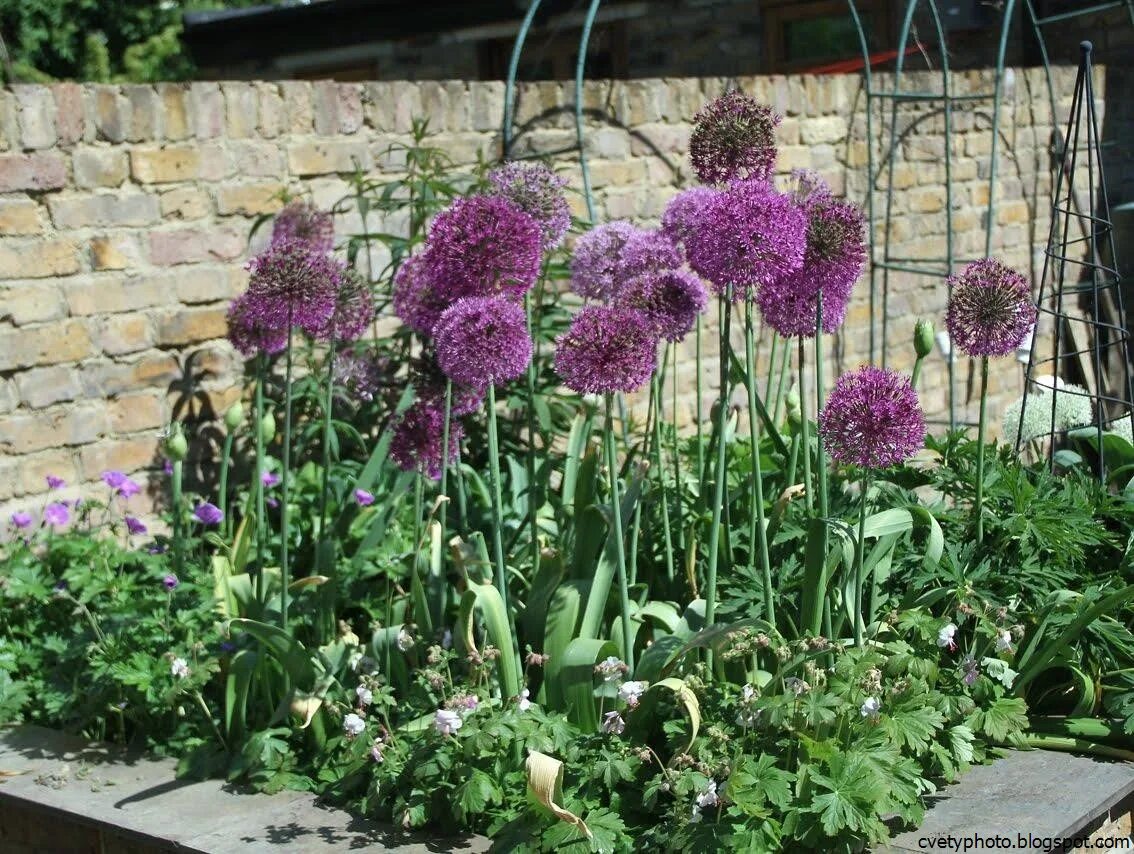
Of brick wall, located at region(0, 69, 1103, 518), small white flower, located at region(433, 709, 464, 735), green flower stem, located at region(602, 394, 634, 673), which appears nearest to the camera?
small white flower, located at region(433, 709, 464, 735)

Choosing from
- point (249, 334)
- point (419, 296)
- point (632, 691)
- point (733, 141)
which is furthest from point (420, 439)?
point (249, 334)

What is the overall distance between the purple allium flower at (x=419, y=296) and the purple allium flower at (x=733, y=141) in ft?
1.91

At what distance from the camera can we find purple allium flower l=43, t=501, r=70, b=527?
4.03 metres

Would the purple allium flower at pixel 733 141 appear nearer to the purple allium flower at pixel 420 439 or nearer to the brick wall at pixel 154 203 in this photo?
the purple allium flower at pixel 420 439

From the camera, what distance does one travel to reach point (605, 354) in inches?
105

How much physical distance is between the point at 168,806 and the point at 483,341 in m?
1.21

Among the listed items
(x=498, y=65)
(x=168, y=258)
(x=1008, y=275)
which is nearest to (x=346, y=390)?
(x=168, y=258)

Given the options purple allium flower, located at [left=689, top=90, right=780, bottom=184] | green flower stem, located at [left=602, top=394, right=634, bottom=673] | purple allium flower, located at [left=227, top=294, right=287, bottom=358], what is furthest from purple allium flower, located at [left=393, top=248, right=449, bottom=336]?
purple allium flower, located at [left=689, top=90, right=780, bottom=184]

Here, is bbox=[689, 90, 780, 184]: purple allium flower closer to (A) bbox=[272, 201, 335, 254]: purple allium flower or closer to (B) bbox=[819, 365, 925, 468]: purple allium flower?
(B) bbox=[819, 365, 925, 468]: purple allium flower

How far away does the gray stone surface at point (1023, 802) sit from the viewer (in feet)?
8.55

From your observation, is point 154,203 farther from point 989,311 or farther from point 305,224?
point 989,311

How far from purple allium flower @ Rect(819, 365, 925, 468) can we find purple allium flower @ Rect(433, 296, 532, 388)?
23.8 inches

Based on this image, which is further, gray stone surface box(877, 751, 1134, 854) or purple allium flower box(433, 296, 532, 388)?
purple allium flower box(433, 296, 532, 388)

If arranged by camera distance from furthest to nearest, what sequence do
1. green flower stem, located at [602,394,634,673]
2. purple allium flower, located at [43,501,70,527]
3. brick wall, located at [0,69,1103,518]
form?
brick wall, located at [0,69,1103,518]
purple allium flower, located at [43,501,70,527]
green flower stem, located at [602,394,634,673]
